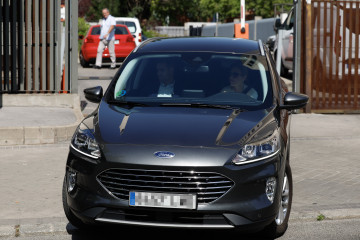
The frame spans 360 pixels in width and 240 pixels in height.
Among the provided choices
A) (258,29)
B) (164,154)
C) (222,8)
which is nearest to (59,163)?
(164,154)

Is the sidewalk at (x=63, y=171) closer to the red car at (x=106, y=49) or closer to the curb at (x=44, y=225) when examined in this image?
the curb at (x=44, y=225)

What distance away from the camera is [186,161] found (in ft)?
18.5

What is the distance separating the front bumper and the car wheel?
1.64 feet

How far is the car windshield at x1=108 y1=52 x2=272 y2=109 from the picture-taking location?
22.7 ft

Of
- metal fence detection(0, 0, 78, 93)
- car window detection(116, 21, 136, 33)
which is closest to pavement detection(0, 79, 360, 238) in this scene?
metal fence detection(0, 0, 78, 93)

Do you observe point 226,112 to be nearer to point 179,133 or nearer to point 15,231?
point 179,133

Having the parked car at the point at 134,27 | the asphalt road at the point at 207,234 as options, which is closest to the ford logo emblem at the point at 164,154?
the asphalt road at the point at 207,234

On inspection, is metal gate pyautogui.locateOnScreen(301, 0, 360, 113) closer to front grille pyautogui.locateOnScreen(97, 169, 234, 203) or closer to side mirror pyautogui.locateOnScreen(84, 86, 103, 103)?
side mirror pyautogui.locateOnScreen(84, 86, 103, 103)

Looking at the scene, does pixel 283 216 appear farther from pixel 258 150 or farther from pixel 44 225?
pixel 44 225

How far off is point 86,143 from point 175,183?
85cm

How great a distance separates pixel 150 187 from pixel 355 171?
4.25 metres

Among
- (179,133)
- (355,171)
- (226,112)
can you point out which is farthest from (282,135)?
(355,171)

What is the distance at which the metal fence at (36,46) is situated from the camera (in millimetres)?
13711

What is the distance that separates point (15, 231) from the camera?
661 centimetres
